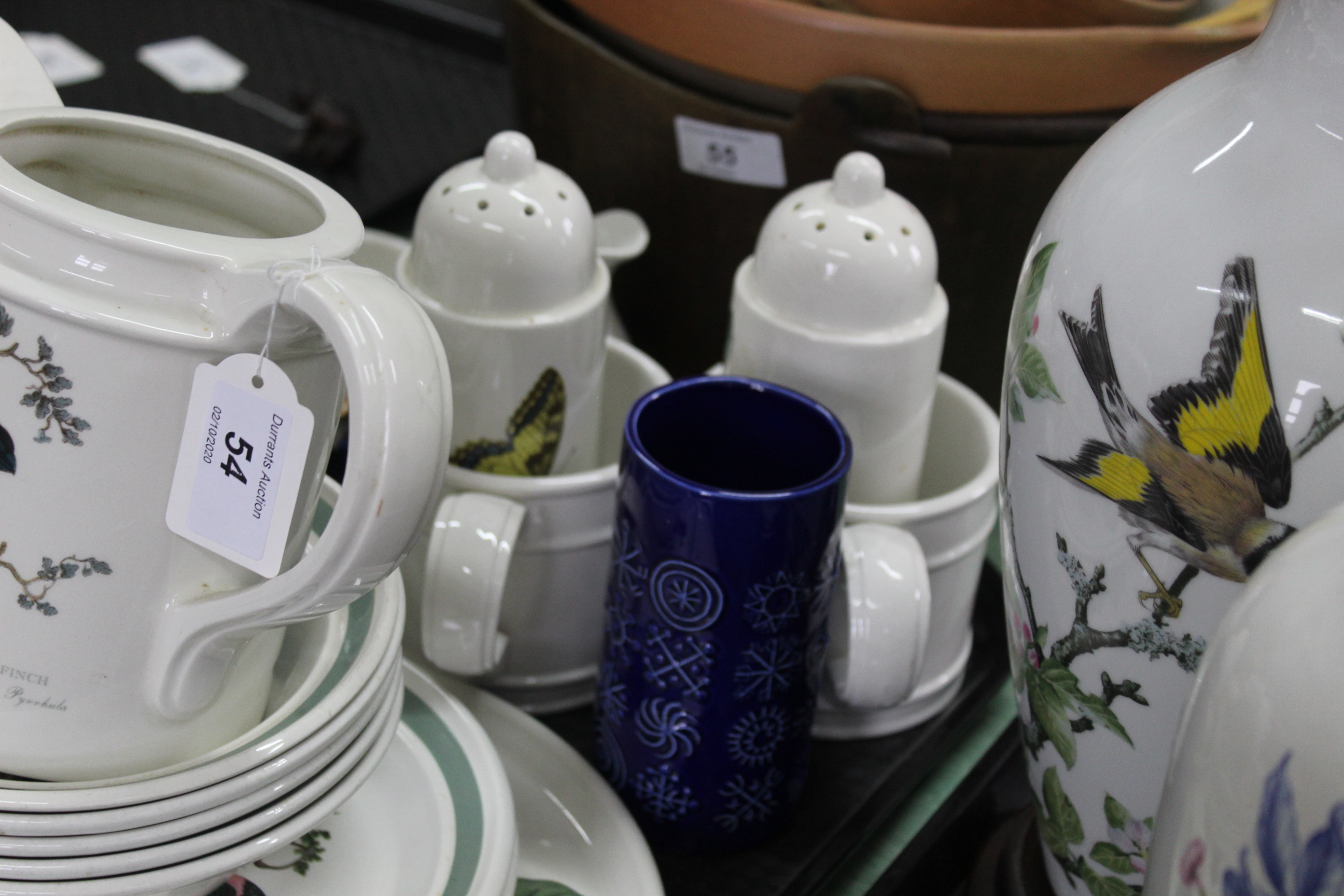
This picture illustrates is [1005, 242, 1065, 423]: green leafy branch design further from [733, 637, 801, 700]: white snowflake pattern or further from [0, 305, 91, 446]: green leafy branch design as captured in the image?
[0, 305, 91, 446]: green leafy branch design

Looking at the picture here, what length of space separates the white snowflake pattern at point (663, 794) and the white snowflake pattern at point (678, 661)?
0.04 meters

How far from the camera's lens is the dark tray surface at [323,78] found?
3.40 feet

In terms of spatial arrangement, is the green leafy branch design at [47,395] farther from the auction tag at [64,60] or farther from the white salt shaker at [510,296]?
the auction tag at [64,60]

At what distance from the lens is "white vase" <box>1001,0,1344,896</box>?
0.33 metres

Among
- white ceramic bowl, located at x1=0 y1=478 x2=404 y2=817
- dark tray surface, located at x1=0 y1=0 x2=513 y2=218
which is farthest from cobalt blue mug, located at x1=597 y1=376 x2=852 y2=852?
dark tray surface, located at x1=0 y1=0 x2=513 y2=218

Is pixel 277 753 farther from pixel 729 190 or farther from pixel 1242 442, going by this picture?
pixel 729 190

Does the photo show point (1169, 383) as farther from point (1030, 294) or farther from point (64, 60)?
point (64, 60)

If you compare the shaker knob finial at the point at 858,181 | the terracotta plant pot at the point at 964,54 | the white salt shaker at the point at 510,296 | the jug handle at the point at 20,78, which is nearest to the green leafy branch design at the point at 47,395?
the jug handle at the point at 20,78

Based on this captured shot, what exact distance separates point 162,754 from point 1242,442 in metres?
0.33

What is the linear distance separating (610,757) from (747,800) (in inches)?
2.4

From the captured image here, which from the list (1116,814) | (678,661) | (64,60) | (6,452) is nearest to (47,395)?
(6,452)

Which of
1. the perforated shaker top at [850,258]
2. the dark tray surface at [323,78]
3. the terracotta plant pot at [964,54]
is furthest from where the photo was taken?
the dark tray surface at [323,78]

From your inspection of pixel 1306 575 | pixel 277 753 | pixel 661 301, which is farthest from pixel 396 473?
pixel 661 301

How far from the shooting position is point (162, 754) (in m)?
0.39
